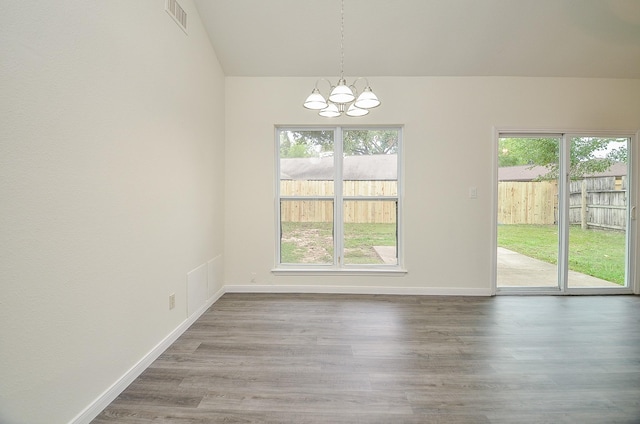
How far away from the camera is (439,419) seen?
66.2 inches

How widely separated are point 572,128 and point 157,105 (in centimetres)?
473

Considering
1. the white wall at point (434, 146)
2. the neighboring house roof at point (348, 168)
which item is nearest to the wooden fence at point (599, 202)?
the white wall at point (434, 146)

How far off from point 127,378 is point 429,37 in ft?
13.6

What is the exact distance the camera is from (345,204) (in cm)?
405

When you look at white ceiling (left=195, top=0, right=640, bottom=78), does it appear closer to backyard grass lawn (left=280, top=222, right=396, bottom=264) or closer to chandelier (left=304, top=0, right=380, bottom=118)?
chandelier (left=304, top=0, right=380, bottom=118)

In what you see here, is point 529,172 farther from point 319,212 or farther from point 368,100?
point 368,100

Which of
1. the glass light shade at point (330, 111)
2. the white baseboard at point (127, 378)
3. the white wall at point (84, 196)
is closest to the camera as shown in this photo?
the white wall at point (84, 196)

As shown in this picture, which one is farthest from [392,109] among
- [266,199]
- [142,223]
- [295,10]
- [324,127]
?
[142,223]

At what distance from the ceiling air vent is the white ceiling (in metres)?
0.40

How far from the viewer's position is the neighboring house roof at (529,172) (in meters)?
3.89

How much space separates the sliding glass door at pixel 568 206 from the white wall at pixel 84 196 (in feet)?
12.8

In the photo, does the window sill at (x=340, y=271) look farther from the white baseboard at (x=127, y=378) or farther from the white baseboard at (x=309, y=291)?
the white baseboard at (x=127, y=378)

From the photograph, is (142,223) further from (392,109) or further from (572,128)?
(572,128)

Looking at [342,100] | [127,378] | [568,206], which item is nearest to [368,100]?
[342,100]
